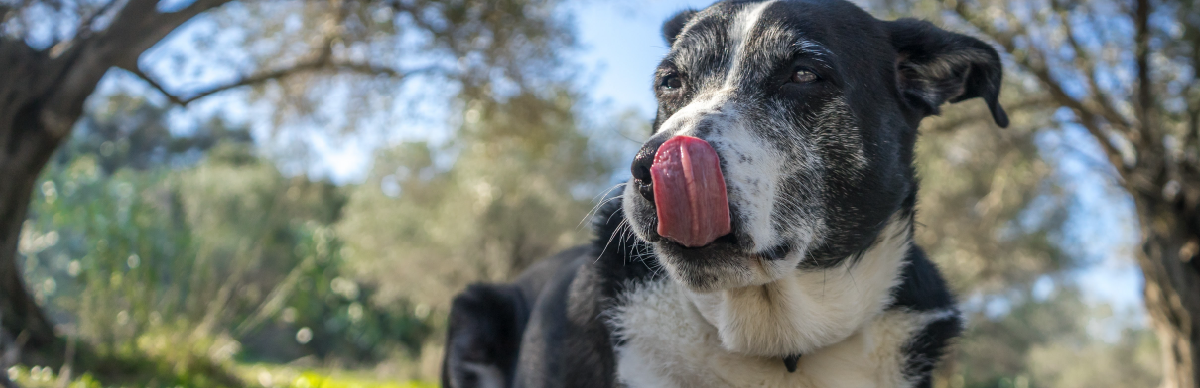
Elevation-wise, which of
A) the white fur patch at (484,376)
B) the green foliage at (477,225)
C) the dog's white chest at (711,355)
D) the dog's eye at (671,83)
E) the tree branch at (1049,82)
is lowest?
the green foliage at (477,225)

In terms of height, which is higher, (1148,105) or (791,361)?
(791,361)

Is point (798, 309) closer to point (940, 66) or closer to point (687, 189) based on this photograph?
point (687, 189)

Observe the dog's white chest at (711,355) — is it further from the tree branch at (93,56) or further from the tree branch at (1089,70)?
the tree branch at (1089,70)

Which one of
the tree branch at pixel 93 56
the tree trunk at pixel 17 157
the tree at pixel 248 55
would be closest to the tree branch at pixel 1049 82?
the tree at pixel 248 55

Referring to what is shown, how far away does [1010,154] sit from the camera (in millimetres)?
10383

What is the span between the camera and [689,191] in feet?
5.59

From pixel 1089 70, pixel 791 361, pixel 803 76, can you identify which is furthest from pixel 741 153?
pixel 1089 70

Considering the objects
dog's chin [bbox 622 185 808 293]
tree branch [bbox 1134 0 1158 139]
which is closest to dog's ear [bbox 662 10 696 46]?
dog's chin [bbox 622 185 808 293]

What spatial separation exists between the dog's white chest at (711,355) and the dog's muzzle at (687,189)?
1.89ft

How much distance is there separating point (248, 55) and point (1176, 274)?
10651 mm

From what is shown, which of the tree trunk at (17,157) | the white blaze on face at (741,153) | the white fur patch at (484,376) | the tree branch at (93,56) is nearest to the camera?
the white blaze on face at (741,153)

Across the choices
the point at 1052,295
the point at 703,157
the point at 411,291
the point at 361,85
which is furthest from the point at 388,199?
the point at 1052,295

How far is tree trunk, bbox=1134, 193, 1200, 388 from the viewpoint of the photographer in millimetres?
7707

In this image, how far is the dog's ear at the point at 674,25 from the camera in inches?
118
